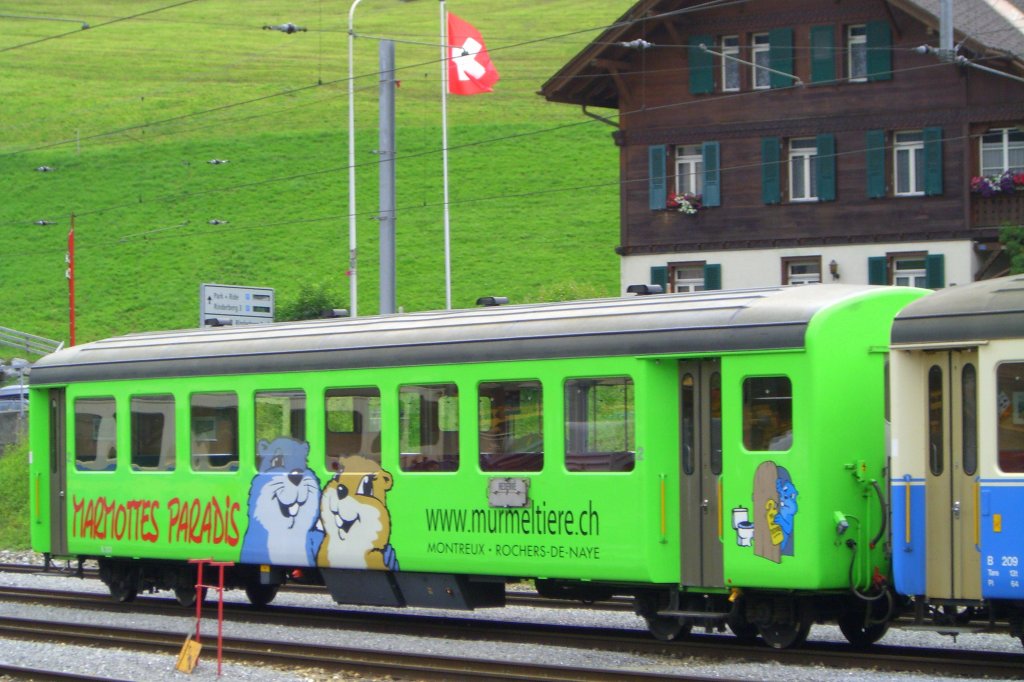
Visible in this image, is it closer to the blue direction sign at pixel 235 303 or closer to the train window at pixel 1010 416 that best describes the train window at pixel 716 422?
the train window at pixel 1010 416

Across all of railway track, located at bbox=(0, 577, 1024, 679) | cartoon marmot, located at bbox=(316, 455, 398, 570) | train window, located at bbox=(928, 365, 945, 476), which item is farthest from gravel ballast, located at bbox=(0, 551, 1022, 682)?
train window, located at bbox=(928, 365, 945, 476)

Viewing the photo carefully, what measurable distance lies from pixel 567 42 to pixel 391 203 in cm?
7898

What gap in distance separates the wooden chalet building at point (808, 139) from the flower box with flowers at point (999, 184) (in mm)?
43

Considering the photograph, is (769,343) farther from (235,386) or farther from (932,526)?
(235,386)

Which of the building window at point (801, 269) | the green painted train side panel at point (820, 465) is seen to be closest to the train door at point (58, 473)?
the green painted train side panel at point (820, 465)

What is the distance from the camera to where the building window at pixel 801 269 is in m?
36.5

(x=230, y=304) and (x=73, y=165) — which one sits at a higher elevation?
(x=73, y=165)

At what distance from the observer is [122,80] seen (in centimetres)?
9138

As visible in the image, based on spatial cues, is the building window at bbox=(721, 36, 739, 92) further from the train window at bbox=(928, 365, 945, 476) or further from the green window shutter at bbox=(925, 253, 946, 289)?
the train window at bbox=(928, 365, 945, 476)

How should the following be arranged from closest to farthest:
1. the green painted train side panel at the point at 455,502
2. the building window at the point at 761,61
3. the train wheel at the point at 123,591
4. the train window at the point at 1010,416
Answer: the train window at the point at 1010,416 → the green painted train side panel at the point at 455,502 → the train wheel at the point at 123,591 → the building window at the point at 761,61

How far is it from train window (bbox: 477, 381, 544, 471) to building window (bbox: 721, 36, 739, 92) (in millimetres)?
24629

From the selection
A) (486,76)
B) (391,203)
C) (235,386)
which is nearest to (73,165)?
(486,76)

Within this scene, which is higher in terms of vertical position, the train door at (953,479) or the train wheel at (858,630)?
the train door at (953,479)

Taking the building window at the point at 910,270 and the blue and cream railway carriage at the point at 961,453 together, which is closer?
the blue and cream railway carriage at the point at 961,453
